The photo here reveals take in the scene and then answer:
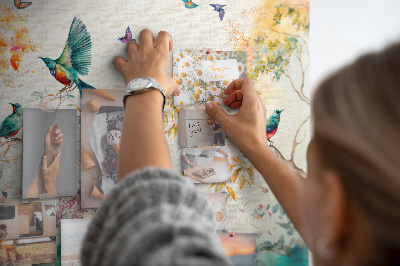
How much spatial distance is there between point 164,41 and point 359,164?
0.62m

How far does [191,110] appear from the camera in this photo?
34.0 inches

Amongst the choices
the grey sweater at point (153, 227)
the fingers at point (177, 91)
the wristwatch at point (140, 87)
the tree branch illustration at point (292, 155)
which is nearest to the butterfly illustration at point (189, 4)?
the fingers at point (177, 91)

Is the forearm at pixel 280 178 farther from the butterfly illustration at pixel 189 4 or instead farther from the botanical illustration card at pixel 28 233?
the botanical illustration card at pixel 28 233

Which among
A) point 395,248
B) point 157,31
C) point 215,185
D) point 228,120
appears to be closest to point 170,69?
point 157,31

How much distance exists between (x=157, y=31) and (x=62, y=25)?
9.5 inches

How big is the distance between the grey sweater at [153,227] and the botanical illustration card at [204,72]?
47 centimetres

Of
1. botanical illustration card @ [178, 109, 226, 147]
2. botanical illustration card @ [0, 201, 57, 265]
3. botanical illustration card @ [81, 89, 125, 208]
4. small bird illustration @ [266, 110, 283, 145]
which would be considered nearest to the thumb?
botanical illustration card @ [178, 109, 226, 147]

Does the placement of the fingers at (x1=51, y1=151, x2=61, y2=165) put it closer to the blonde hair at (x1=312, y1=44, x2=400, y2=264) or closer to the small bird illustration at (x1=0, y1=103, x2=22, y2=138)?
the small bird illustration at (x1=0, y1=103, x2=22, y2=138)

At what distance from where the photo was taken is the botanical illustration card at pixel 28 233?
2.48 ft

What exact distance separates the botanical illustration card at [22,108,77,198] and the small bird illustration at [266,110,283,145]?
0.52m

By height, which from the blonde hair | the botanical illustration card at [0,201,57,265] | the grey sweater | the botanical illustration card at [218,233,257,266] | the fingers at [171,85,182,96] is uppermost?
the fingers at [171,85,182,96]

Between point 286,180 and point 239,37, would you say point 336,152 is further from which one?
point 239,37

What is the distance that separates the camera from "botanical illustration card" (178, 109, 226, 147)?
860mm

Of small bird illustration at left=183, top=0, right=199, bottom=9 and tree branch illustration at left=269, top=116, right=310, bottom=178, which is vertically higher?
small bird illustration at left=183, top=0, right=199, bottom=9
